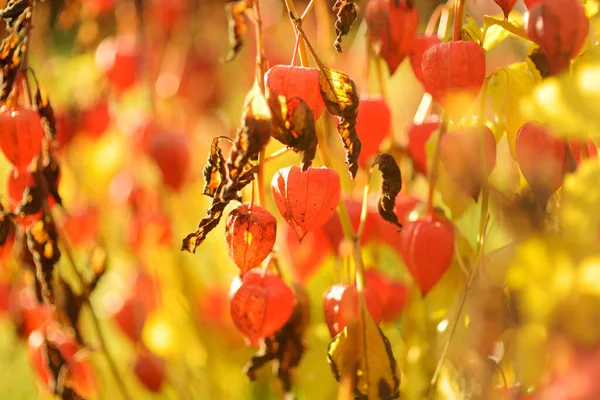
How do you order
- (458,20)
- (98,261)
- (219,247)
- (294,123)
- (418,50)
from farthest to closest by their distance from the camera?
1. (219,247)
2. (98,261)
3. (418,50)
4. (458,20)
5. (294,123)

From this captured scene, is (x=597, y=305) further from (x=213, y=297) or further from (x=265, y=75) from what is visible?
(x=213, y=297)

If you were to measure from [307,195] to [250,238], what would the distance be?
0.17ft

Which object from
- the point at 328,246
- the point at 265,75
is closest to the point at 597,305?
the point at 265,75

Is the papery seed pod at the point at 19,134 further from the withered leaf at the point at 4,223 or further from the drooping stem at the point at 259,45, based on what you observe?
the drooping stem at the point at 259,45

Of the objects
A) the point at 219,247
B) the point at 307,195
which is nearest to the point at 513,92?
the point at 307,195

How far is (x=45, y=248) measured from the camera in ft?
2.25

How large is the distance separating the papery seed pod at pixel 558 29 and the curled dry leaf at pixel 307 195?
0.56 feet

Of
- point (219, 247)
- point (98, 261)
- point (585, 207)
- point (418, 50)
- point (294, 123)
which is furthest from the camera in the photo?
point (219, 247)

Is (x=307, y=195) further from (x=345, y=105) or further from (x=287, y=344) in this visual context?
(x=287, y=344)

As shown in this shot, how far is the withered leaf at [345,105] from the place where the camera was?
1.72 feet

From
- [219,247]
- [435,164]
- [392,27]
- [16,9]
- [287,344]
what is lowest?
[219,247]

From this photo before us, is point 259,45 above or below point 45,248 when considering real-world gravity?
above

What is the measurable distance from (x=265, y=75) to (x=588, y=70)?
25cm

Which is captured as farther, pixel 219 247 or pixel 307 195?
pixel 219 247
